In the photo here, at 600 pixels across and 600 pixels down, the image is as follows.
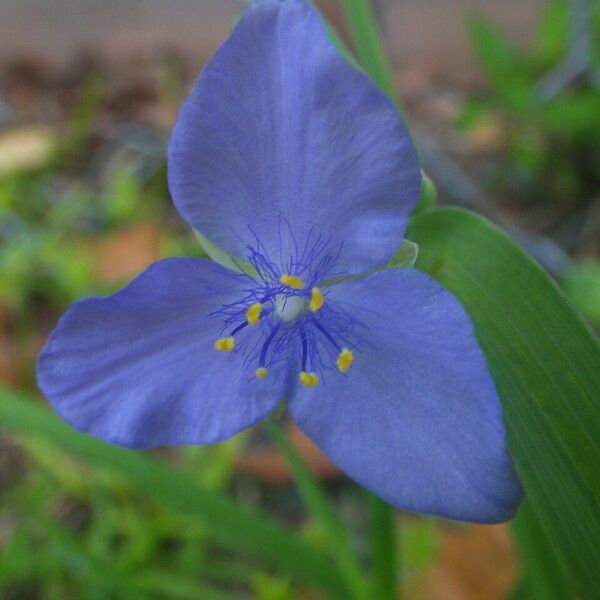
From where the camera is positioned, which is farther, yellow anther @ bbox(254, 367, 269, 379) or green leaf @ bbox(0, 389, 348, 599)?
green leaf @ bbox(0, 389, 348, 599)

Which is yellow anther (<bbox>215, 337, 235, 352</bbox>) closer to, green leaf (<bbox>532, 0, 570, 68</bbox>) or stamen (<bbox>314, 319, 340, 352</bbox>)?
stamen (<bbox>314, 319, 340, 352</bbox>)

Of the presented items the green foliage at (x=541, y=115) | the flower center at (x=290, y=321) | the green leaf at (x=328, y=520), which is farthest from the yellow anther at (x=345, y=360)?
the green foliage at (x=541, y=115)

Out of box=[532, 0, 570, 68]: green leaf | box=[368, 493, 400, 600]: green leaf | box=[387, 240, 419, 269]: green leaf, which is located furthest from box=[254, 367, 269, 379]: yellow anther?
box=[532, 0, 570, 68]: green leaf

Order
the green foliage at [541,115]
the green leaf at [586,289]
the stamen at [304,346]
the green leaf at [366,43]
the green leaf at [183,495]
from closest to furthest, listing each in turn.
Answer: the stamen at [304,346] → the green leaf at [366,43] → the green leaf at [183,495] → the green leaf at [586,289] → the green foliage at [541,115]

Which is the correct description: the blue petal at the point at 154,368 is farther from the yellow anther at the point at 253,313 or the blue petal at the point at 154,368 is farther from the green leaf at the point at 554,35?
the green leaf at the point at 554,35

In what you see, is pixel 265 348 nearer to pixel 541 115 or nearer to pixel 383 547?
pixel 383 547
